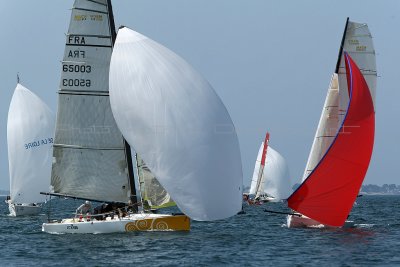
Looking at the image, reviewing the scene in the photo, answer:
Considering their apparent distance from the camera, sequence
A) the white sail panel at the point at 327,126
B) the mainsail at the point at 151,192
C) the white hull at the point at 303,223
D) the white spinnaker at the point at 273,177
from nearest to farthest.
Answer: the mainsail at the point at 151,192
the white hull at the point at 303,223
the white sail panel at the point at 327,126
the white spinnaker at the point at 273,177

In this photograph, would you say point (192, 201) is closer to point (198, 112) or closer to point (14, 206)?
point (198, 112)

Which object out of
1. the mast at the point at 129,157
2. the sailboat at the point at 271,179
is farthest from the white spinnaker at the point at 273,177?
the mast at the point at 129,157

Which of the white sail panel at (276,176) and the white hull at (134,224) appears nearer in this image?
the white hull at (134,224)

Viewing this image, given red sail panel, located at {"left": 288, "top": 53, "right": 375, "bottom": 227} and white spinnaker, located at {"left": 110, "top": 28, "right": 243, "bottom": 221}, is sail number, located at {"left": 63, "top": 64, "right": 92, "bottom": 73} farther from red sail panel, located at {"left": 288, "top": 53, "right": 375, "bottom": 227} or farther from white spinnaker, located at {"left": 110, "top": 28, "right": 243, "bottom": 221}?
red sail panel, located at {"left": 288, "top": 53, "right": 375, "bottom": 227}

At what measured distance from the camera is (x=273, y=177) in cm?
9531

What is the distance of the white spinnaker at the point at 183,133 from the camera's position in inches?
1189

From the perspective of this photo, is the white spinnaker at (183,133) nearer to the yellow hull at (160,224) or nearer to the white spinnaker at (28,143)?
the yellow hull at (160,224)

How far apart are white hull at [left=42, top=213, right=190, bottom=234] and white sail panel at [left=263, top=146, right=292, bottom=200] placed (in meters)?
61.2

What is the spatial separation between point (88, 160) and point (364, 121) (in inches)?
469

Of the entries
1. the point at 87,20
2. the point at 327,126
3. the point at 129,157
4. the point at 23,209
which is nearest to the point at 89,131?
the point at 129,157

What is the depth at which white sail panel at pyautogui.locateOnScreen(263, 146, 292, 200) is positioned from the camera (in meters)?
94.8

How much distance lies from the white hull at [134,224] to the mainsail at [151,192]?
797 mm

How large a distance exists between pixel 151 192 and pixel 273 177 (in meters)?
61.6

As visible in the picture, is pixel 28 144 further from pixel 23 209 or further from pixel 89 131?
pixel 89 131
